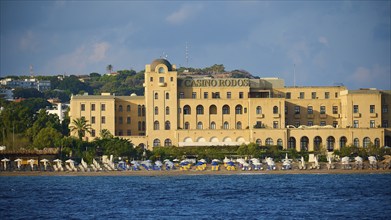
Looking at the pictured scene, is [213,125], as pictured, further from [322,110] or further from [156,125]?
[322,110]

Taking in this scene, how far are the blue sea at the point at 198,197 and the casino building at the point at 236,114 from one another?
21.6 m

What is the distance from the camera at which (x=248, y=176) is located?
139625 mm

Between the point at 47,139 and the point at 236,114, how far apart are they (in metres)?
29.1

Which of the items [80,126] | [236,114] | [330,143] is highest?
[236,114]

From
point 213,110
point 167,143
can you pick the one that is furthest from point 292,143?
point 167,143

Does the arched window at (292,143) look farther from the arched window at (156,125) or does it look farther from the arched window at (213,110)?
the arched window at (156,125)

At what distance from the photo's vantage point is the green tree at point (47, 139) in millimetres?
151250

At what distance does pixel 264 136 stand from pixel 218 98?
10489mm

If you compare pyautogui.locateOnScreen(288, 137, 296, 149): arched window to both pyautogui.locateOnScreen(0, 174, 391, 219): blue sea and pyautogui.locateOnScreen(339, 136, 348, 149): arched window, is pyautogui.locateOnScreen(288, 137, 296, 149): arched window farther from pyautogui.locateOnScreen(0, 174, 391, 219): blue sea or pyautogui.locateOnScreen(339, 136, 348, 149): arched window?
pyautogui.locateOnScreen(0, 174, 391, 219): blue sea

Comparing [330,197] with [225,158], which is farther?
[225,158]

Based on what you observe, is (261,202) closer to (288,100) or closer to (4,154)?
(4,154)

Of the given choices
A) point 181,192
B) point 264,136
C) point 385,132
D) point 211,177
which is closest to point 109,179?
point 211,177

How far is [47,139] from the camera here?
501 feet

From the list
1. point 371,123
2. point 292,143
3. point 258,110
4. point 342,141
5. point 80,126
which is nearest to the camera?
point 292,143
